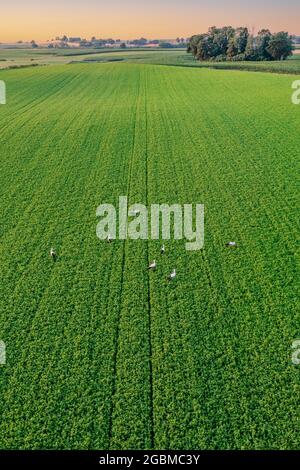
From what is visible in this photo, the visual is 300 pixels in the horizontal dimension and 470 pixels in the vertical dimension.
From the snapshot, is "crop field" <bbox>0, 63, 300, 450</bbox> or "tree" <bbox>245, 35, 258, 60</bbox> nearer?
"crop field" <bbox>0, 63, 300, 450</bbox>

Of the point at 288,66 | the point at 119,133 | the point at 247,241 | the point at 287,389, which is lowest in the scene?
the point at 287,389

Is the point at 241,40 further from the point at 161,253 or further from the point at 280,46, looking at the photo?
the point at 161,253

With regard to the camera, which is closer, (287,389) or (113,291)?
(287,389)

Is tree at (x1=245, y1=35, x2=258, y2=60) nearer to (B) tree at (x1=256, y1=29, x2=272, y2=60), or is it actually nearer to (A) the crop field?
(B) tree at (x1=256, y1=29, x2=272, y2=60)

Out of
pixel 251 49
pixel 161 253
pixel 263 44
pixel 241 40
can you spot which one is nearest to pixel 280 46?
pixel 263 44

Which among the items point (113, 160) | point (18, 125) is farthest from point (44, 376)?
point (18, 125)

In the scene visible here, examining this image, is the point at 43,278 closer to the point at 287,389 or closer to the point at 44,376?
the point at 44,376

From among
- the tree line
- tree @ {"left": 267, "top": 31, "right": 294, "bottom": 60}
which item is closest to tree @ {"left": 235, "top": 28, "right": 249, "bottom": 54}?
the tree line
